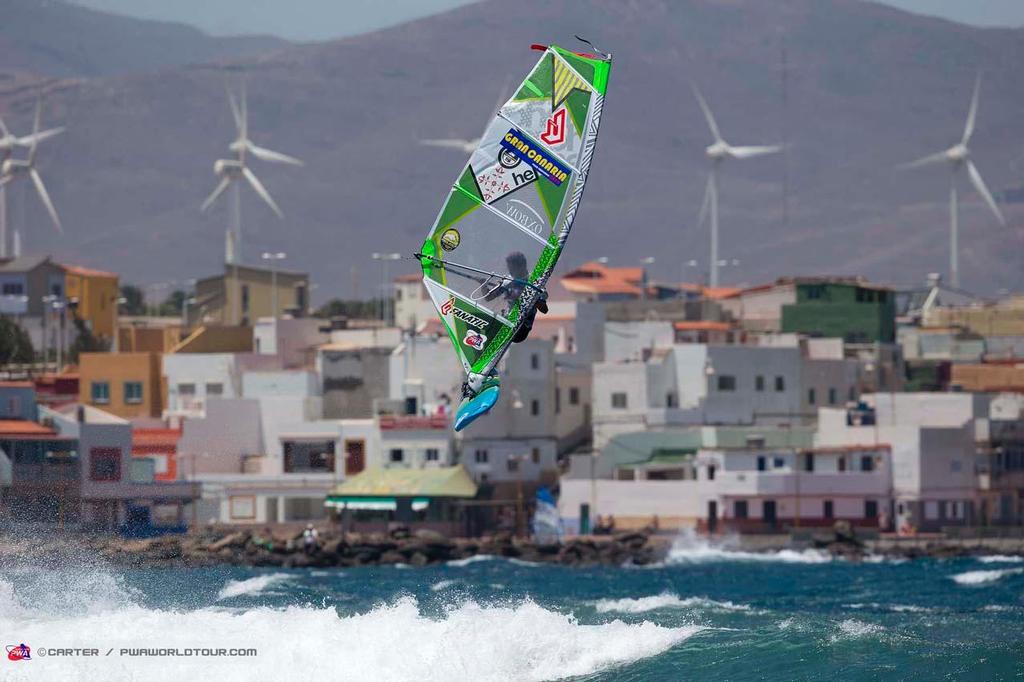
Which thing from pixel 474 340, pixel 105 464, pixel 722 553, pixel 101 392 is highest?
pixel 101 392

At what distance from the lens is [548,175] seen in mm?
35656

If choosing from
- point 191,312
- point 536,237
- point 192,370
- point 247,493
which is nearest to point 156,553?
point 247,493

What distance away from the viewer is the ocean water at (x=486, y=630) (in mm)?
37688

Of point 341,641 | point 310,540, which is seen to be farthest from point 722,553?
point 341,641

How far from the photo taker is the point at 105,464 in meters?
74.4

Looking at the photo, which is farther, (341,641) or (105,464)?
(105,464)

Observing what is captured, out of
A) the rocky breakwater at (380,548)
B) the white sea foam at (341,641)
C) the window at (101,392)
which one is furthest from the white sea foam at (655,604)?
the window at (101,392)

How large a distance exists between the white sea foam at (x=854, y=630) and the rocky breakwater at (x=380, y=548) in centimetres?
2356

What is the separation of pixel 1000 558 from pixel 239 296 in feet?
143

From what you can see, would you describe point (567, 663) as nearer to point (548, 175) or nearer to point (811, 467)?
point (548, 175)

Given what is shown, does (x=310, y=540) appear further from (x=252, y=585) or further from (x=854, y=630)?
(x=854, y=630)

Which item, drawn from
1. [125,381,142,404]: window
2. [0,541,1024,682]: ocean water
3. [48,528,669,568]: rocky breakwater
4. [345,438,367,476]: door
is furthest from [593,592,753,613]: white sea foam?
[125,381,142,404]: window

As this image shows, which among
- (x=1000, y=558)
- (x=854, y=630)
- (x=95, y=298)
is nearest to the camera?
(x=854, y=630)

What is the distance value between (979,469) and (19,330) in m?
44.7
